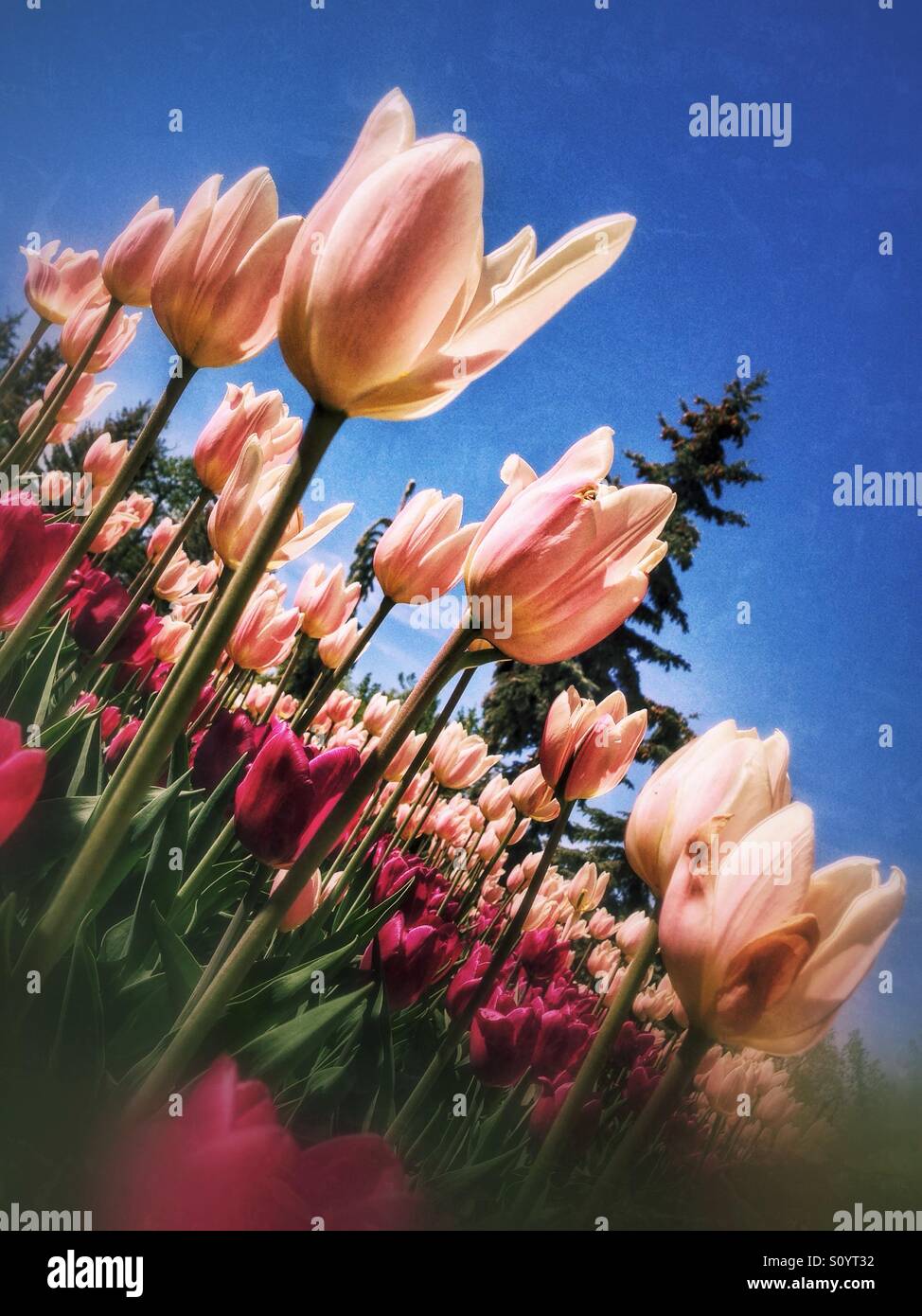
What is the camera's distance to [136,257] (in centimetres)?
67

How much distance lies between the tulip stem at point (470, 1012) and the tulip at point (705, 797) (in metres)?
0.12

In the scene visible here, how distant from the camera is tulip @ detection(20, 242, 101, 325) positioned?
98 cm

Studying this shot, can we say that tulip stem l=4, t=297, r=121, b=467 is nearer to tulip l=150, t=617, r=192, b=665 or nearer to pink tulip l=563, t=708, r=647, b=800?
tulip l=150, t=617, r=192, b=665

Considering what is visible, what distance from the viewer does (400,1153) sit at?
519 mm

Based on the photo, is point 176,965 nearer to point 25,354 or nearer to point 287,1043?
point 287,1043

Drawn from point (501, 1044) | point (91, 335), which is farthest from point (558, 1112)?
point (91, 335)

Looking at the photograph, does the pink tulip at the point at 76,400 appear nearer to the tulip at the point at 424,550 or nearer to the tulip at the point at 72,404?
the tulip at the point at 72,404

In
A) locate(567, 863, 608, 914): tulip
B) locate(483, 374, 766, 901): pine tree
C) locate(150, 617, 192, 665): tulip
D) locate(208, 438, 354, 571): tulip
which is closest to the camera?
locate(208, 438, 354, 571): tulip

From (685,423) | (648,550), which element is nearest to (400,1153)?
(648,550)

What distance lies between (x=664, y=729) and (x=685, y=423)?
574 mm

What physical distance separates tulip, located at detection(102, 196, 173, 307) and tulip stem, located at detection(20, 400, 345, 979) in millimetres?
448

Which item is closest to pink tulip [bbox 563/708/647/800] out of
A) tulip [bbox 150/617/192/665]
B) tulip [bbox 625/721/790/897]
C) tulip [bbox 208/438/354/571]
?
tulip [bbox 625/721/790/897]

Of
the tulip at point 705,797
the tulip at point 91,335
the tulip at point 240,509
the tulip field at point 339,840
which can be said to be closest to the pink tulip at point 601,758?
the tulip field at point 339,840

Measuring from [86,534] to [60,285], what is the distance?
68 cm
